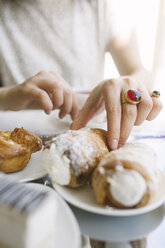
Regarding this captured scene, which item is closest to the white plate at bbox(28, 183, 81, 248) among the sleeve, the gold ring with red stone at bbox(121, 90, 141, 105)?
the gold ring with red stone at bbox(121, 90, 141, 105)

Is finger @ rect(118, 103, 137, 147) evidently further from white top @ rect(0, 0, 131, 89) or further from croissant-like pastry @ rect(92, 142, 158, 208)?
white top @ rect(0, 0, 131, 89)

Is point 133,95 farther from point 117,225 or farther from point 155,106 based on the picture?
point 117,225

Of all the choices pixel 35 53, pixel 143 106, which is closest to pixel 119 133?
pixel 143 106

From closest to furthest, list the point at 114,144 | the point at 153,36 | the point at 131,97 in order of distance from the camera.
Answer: the point at 114,144 → the point at 131,97 → the point at 153,36

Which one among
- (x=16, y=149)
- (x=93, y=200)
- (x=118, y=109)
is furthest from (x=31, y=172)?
(x=118, y=109)

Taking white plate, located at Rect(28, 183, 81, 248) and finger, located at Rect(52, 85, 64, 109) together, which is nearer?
white plate, located at Rect(28, 183, 81, 248)

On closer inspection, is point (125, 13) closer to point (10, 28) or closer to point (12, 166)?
point (10, 28)
